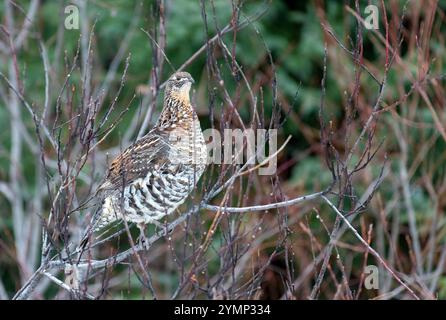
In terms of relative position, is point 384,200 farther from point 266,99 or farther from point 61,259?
point 61,259

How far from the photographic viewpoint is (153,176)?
4.96 m

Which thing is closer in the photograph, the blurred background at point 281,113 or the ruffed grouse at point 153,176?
the ruffed grouse at point 153,176

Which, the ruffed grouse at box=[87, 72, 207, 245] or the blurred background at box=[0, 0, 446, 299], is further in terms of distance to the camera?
the blurred background at box=[0, 0, 446, 299]

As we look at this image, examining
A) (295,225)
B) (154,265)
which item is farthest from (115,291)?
(295,225)

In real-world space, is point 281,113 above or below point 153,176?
above

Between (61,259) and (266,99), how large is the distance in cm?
606

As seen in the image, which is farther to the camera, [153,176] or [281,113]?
[281,113]

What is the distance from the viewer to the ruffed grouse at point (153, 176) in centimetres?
488

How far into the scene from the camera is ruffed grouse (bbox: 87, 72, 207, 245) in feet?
16.0

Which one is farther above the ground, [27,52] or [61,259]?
[27,52]

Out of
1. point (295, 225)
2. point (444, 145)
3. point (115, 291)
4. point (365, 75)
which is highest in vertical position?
point (365, 75)
